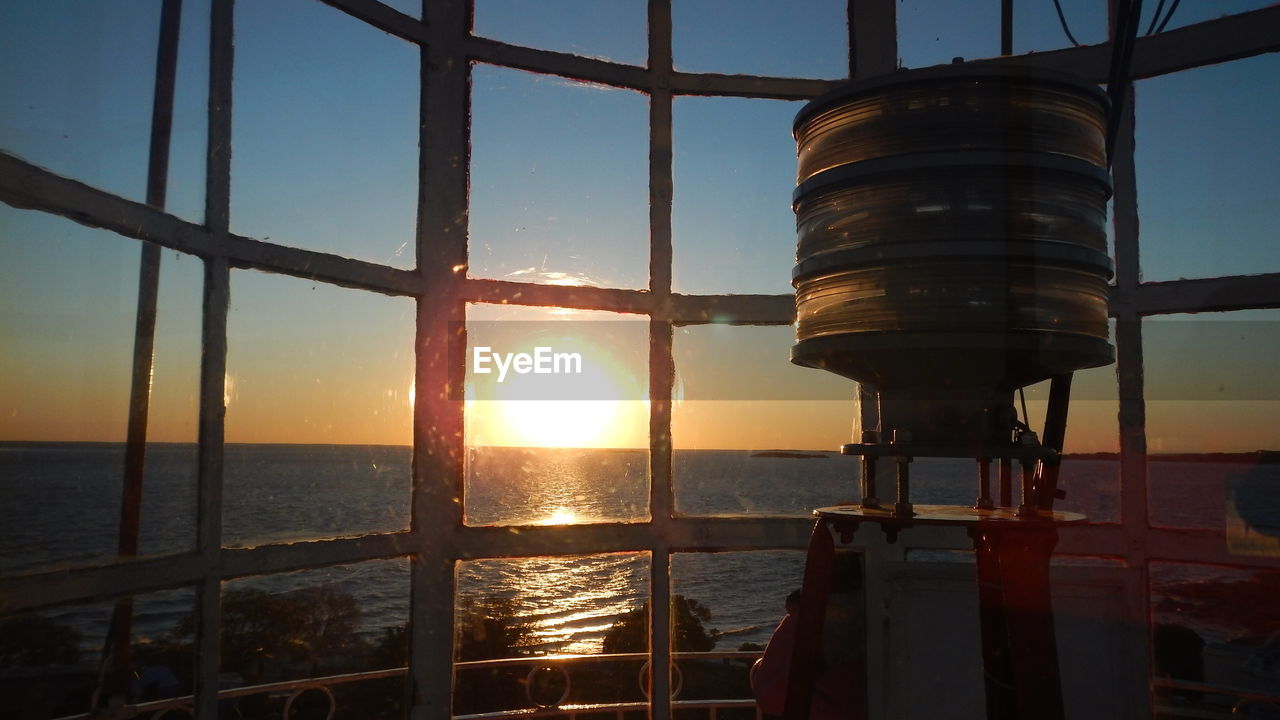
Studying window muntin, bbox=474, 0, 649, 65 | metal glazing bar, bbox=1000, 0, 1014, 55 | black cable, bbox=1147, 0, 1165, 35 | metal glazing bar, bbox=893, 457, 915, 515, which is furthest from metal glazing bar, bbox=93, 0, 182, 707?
black cable, bbox=1147, 0, 1165, 35

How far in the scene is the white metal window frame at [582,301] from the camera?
7.16ft

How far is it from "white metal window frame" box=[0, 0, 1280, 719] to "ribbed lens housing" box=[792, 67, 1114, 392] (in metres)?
1.07

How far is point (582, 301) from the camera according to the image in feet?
8.76

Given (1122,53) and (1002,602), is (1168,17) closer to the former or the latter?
(1122,53)

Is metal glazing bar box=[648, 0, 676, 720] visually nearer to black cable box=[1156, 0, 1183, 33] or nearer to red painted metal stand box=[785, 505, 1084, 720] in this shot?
red painted metal stand box=[785, 505, 1084, 720]

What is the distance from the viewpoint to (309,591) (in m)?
41.6

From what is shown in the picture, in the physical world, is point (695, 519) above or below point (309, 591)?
above

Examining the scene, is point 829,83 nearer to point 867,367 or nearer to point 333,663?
point 867,367

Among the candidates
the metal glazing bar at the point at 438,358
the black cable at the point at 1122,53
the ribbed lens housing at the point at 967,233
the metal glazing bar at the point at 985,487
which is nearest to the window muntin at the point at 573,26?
the metal glazing bar at the point at 438,358

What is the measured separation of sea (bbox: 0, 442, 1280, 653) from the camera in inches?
1355

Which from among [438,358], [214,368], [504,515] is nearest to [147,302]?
[214,368]

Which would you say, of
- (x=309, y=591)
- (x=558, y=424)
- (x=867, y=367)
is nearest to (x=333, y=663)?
(x=309, y=591)

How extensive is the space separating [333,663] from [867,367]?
34.8 m

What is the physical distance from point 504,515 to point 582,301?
5671 cm
